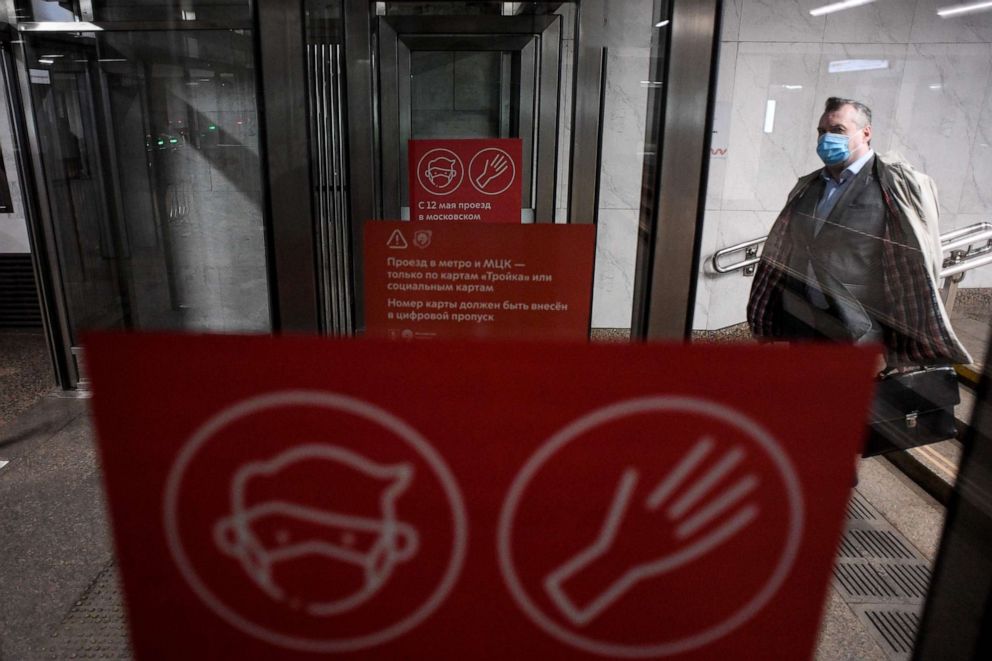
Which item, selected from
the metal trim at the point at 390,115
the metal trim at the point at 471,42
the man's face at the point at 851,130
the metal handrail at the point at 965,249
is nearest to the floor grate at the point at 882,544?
the metal handrail at the point at 965,249

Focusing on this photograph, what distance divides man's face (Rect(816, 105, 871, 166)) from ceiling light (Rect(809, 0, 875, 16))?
215cm

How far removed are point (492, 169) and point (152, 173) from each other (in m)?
2.42

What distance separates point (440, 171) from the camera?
3.02 metres

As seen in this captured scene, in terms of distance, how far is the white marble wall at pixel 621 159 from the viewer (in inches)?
174

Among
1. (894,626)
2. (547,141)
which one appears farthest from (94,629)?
(547,141)

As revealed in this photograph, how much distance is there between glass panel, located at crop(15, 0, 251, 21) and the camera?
3705 millimetres

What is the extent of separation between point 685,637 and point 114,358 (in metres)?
0.63

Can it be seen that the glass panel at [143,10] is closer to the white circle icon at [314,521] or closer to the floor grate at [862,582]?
the white circle icon at [314,521]

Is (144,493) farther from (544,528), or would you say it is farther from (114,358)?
(544,528)

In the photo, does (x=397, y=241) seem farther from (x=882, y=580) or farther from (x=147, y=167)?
(x=147, y=167)

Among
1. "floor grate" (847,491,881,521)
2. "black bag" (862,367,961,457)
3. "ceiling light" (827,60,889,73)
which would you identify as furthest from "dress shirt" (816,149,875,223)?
"ceiling light" (827,60,889,73)

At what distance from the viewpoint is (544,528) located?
67 centimetres

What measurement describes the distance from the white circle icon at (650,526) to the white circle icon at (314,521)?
0.09 metres

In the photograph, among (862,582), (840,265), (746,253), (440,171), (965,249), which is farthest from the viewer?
(746,253)
